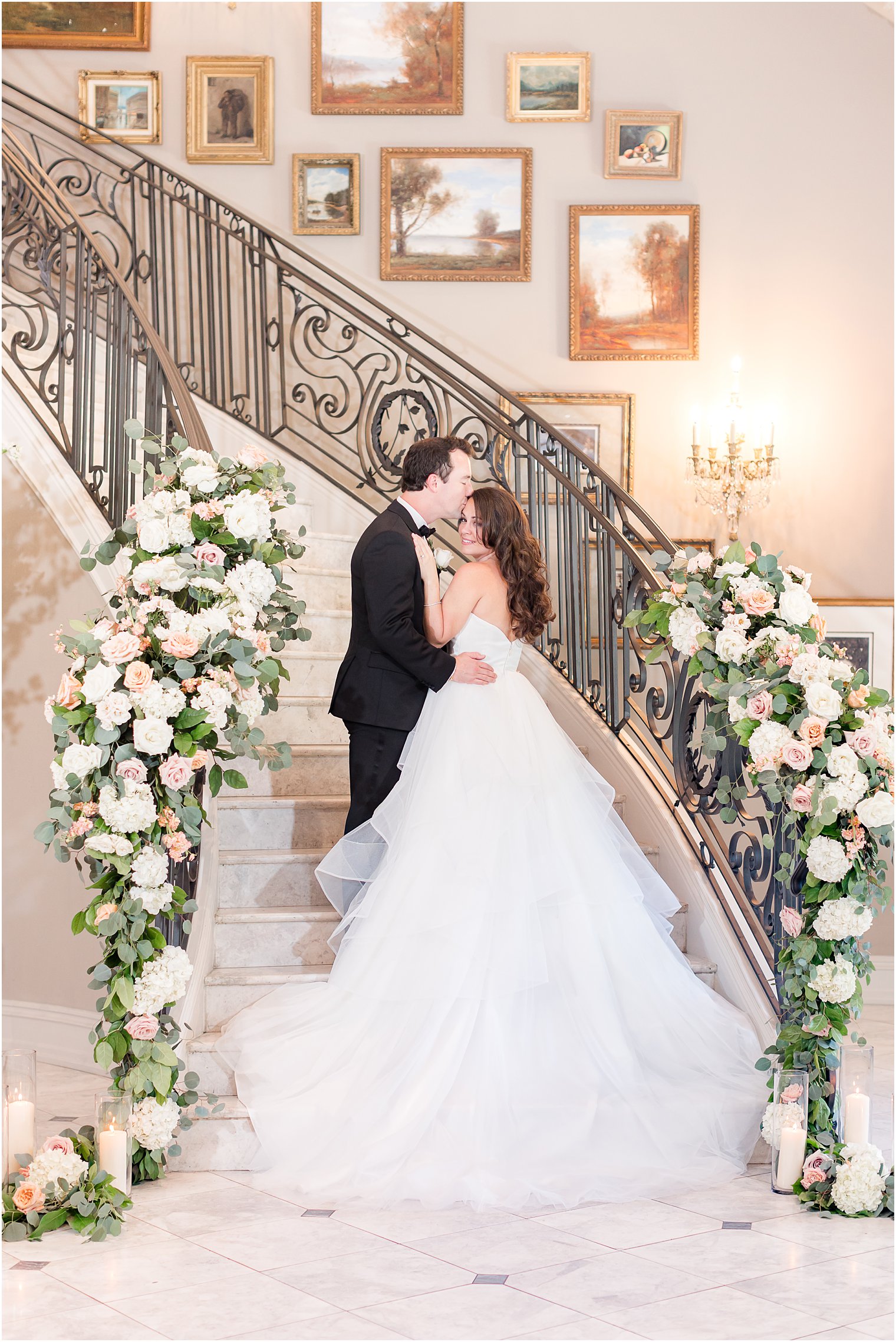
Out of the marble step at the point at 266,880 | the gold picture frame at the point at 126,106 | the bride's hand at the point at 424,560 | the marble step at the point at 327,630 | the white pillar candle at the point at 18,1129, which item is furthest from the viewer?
the gold picture frame at the point at 126,106

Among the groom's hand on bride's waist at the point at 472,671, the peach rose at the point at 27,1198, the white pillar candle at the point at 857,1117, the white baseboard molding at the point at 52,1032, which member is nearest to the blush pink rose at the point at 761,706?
the groom's hand on bride's waist at the point at 472,671

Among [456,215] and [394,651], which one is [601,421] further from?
[394,651]

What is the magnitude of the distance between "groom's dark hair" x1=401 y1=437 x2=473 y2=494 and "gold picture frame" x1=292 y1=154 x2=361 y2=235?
374 cm

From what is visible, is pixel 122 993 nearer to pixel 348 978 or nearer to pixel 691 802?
pixel 348 978

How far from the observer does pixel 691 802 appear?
450cm

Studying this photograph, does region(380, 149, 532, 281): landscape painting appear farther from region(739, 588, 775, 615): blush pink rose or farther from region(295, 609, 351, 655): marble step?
region(739, 588, 775, 615): blush pink rose

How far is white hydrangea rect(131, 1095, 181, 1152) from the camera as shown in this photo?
3760 millimetres

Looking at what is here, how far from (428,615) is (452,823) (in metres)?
0.73

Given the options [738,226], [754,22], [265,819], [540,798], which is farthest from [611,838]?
[754,22]

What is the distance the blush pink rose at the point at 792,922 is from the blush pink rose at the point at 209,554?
1975mm

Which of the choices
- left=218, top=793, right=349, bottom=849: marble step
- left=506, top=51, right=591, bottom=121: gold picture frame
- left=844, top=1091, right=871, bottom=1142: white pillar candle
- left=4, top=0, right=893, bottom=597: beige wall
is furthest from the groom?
left=506, top=51, right=591, bottom=121: gold picture frame

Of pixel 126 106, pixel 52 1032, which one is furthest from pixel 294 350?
pixel 52 1032

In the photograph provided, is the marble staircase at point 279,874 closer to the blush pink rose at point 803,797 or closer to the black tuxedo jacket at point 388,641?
the black tuxedo jacket at point 388,641

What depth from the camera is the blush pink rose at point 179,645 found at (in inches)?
141
